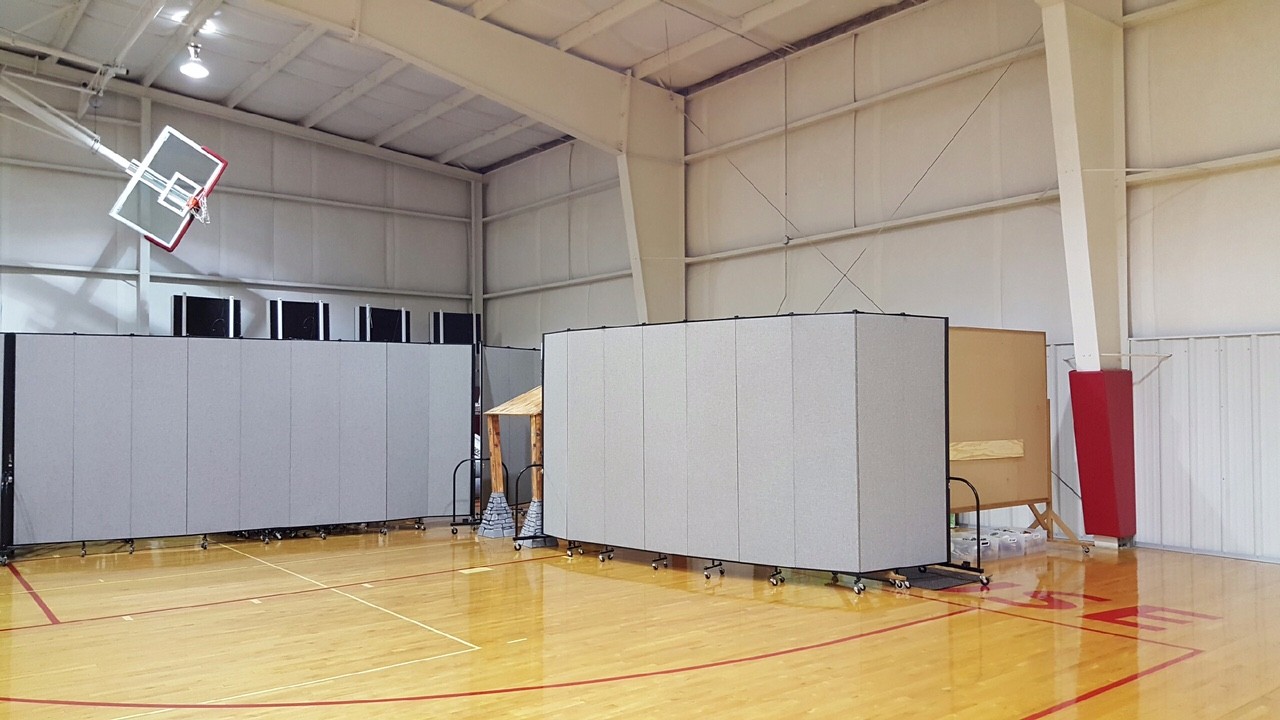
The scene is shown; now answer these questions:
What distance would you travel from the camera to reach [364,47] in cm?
1744

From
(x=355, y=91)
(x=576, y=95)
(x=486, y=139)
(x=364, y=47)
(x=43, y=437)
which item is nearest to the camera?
(x=43, y=437)

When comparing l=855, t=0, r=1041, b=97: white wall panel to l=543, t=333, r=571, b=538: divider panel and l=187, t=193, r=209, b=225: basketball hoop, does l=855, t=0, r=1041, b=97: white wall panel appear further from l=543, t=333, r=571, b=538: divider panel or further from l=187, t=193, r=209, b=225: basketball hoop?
l=187, t=193, r=209, b=225: basketball hoop

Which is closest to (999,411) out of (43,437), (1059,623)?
(1059,623)

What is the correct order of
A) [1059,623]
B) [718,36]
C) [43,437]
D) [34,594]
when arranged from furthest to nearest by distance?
[718,36], [43,437], [34,594], [1059,623]

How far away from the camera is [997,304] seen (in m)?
13.8

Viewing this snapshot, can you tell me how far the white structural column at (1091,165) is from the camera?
11.6 metres

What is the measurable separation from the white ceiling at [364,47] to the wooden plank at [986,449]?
761cm

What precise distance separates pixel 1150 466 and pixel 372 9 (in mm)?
12645

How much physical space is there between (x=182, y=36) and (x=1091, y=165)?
15.7m

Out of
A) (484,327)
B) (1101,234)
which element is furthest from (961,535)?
(484,327)

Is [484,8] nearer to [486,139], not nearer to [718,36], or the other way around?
[718,36]

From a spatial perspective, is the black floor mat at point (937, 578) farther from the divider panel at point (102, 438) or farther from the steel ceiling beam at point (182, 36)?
the steel ceiling beam at point (182, 36)

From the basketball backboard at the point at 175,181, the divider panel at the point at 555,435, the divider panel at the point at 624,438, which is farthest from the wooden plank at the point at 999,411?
the basketball backboard at the point at 175,181

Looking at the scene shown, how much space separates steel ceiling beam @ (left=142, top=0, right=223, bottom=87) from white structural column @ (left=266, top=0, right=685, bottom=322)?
142 inches
